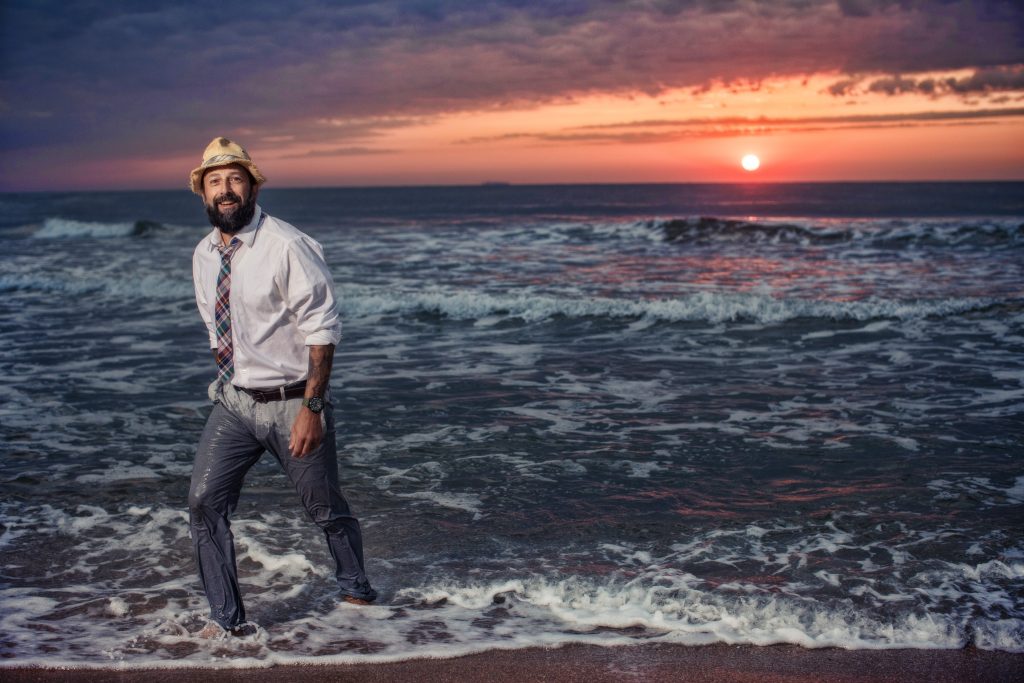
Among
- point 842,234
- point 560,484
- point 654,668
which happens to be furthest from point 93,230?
point 654,668

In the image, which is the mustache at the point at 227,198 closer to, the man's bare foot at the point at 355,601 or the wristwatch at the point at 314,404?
the wristwatch at the point at 314,404

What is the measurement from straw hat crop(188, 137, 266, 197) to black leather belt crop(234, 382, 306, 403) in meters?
0.90

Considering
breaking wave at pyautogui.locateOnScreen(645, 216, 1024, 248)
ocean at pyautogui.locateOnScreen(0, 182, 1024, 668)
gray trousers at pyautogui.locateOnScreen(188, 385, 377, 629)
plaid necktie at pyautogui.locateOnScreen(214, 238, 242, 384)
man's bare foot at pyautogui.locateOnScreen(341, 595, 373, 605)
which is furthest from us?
breaking wave at pyautogui.locateOnScreen(645, 216, 1024, 248)

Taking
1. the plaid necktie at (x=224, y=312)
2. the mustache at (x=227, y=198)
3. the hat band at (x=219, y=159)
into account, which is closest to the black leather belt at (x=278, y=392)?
the plaid necktie at (x=224, y=312)

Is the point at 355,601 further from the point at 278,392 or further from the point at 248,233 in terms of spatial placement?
the point at 248,233

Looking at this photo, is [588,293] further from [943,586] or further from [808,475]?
[943,586]

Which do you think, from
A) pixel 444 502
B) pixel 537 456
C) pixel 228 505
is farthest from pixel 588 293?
pixel 228 505

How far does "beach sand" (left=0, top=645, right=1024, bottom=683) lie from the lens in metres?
3.59

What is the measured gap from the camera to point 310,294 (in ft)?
11.5

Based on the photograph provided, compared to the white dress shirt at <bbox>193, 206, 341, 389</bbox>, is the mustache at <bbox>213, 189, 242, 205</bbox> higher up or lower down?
higher up

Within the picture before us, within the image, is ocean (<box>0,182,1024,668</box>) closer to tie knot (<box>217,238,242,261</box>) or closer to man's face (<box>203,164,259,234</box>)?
tie knot (<box>217,238,242,261</box>)

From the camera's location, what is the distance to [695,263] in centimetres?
2450

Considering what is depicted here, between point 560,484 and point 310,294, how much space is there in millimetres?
3326

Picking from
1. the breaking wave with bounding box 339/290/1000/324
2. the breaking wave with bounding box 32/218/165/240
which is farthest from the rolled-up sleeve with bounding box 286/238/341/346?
the breaking wave with bounding box 32/218/165/240
